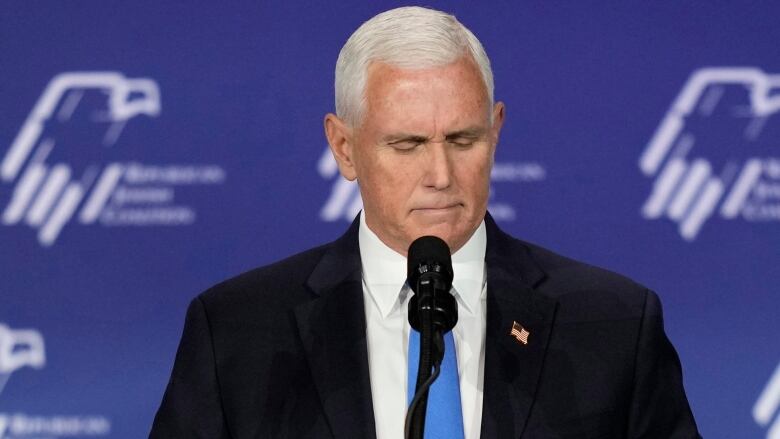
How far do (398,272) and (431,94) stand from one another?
0.29 m

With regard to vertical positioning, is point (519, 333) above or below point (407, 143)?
below

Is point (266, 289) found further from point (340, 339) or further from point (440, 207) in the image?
point (440, 207)

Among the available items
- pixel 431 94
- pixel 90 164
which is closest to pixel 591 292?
pixel 431 94

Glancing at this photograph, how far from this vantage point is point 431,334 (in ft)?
4.71

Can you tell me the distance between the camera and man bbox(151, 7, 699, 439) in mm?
1823

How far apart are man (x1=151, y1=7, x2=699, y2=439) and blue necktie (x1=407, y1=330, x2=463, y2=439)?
0.04 meters

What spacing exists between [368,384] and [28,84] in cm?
162

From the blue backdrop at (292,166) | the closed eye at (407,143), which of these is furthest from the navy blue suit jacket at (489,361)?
the blue backdrop at (292,166)

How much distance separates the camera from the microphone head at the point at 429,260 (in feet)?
4.90

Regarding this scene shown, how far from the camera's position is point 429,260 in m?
1.51

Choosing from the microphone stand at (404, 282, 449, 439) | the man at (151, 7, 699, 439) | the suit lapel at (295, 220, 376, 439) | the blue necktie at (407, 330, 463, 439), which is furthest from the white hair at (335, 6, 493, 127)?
the microphone stand at (404, 282, 449, 439)

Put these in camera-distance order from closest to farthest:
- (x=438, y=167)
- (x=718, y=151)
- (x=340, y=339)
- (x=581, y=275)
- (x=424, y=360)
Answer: (x=424, y=360)
(x=438, y=167)
(x=340, y=339)
(x=581, y=275)
(x=718, y=151)

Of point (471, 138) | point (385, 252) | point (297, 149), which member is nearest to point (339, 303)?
point (385, 252)

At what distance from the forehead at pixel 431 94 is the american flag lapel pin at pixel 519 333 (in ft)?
0.98
